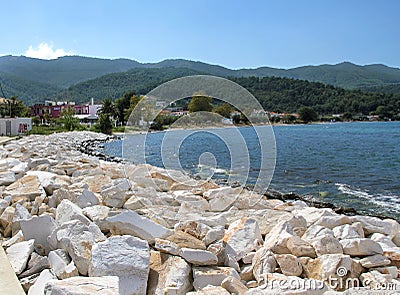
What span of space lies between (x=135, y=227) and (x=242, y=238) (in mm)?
712

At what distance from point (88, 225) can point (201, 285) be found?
0.95 m

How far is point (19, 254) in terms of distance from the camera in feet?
7.57

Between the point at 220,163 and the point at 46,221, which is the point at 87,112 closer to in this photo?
the point at 220,163

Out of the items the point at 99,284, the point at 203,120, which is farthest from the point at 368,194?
the point at 99,284

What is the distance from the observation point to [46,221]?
2.64 meters

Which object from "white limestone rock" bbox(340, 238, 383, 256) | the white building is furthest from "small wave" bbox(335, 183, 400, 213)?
the white building

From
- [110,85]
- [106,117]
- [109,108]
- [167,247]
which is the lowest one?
[167,247]

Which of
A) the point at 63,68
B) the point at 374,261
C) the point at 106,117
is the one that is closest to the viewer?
the point at 374,261

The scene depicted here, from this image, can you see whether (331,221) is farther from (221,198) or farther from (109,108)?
(109,108)

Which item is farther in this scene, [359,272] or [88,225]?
[88,225]

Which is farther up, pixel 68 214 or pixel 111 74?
pixel 111 74

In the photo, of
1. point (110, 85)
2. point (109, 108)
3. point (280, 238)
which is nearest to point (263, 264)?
point (280, 238)

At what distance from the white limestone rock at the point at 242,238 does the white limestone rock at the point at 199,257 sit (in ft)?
0.62

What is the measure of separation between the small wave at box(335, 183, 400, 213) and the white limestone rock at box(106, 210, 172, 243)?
4.22 m
